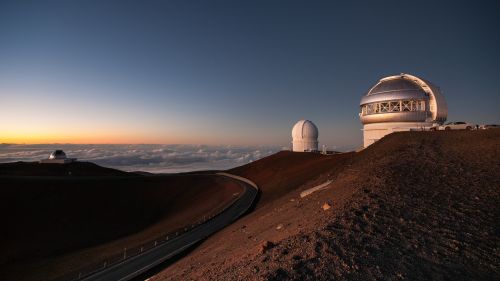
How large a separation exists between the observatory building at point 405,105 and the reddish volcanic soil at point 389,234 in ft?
65.9

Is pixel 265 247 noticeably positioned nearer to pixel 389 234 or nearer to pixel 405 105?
pixel 389 234

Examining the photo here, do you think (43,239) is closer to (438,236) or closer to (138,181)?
(138,181)

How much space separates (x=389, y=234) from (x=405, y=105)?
33.9 metres

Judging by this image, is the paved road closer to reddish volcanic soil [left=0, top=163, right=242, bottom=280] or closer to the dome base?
reddish volcanic soil [left=0, top=163, right=242, bottom=280]

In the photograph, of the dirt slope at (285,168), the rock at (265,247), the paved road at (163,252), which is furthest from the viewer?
the dirt slope at (285,168)

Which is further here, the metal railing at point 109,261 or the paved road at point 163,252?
the metal railing at point 109,261

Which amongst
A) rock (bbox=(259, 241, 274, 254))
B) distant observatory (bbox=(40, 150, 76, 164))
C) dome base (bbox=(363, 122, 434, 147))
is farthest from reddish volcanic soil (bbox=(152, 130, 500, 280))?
distant observatory (bbox=(40, 150, 76, 164))

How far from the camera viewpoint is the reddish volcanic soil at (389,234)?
7934 millimetres

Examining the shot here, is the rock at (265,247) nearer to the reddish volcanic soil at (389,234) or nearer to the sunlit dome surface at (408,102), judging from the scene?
the reddish volcanic soil at (389,234)

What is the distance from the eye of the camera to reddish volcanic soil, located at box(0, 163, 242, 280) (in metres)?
25.1

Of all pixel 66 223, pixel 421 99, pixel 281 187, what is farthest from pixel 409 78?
pixel 66 223

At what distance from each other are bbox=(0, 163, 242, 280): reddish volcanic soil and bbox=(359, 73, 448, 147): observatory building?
22288 millimetres

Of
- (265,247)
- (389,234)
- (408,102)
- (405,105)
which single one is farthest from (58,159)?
(389,234)

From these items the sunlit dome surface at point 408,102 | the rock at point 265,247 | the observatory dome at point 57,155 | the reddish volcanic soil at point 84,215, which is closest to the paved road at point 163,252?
the reddish volcanic soil at point 84,215
